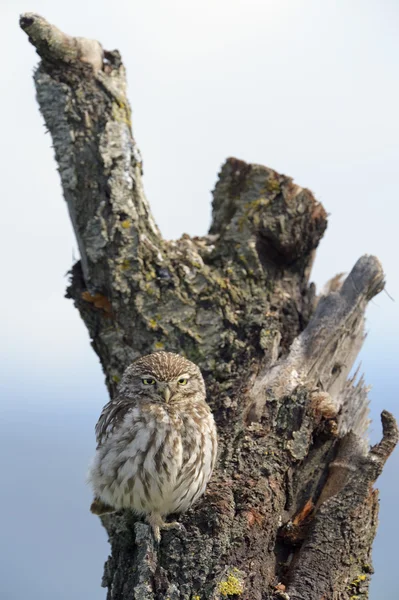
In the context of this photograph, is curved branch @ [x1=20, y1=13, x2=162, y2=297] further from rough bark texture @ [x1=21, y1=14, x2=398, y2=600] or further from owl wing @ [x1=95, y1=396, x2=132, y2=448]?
owl wing @ [x1=95, y1=396, x2=132, y2=448]

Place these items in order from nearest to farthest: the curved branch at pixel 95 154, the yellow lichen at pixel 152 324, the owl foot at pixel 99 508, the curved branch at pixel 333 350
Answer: the owl foot at pixel 99 508, the curved branch at pixel 333 350, the yellow lichen at pixel 152 324, the curved branch at pixel 95 154

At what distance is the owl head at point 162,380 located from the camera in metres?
3.71

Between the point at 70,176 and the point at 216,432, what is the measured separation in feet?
7.81

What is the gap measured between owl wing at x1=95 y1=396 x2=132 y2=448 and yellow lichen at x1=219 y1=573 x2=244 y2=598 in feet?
3.86

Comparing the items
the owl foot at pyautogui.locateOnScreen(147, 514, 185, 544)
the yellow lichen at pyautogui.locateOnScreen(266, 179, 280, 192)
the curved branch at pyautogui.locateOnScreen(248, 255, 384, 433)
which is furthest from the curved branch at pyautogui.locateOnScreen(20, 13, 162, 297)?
the owl foot at pyautogui.locateOnScreen(147, 514, 185, 544)

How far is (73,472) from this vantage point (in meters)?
122

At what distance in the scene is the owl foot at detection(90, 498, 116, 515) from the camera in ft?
12.4

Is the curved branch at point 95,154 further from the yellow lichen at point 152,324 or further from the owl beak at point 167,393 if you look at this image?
the owl beak at point 167,393

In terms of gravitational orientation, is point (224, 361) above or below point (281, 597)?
above

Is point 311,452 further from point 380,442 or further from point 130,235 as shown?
point 130,235

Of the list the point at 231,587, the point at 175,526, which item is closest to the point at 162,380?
the point at 175,526

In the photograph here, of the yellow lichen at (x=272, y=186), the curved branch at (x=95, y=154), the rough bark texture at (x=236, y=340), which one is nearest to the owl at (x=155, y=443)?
the rough bark texture at (x=236, y=340)

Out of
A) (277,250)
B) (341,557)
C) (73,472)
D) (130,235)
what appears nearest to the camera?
(341,557)

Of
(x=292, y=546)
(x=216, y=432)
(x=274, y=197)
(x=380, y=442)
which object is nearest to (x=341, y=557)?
(x=292, y=546)
